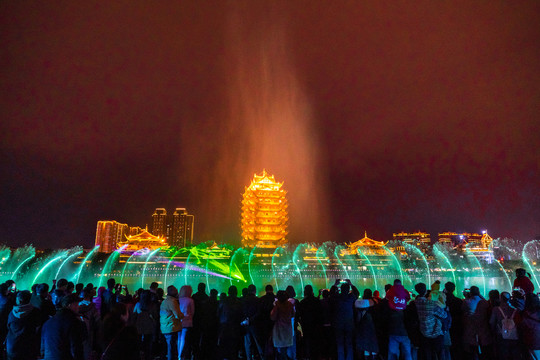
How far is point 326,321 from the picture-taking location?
10.0 m

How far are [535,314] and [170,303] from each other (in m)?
7.22

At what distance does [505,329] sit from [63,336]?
8092 mm

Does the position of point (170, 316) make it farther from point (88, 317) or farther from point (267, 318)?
point (267, 318)

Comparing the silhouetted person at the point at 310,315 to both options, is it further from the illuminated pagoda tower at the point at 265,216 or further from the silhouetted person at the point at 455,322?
the illuminated pagoda tower at the point at 265,216

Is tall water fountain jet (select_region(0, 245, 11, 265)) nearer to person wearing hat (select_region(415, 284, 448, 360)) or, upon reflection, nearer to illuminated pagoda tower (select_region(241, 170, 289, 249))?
illuminated pagoda tower (select_region(241, 170, 289, 249))

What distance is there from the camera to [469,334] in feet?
30.6

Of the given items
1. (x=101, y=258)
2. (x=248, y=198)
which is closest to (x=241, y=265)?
(x=248, y=198)

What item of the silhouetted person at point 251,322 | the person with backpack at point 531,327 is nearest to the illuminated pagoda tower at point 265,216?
the silhouetted person at point 251,322

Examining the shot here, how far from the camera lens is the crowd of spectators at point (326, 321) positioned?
8.57 m

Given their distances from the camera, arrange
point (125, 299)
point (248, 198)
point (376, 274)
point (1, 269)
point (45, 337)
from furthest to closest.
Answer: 1. point (248, 198)
2. point (376, 274)
3. point (1, 269)
4. point (125, 299)
5. point (45, 337)

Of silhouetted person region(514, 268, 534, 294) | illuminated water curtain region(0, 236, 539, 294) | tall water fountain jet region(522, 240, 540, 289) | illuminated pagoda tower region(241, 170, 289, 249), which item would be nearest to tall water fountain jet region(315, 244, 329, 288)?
illuminated water curtain region(0, 236, 539, 294)

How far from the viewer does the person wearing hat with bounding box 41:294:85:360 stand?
19.8ft

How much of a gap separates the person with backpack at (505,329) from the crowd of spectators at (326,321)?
0.06 ft

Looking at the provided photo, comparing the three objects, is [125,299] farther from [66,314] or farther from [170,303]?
[66,314]
